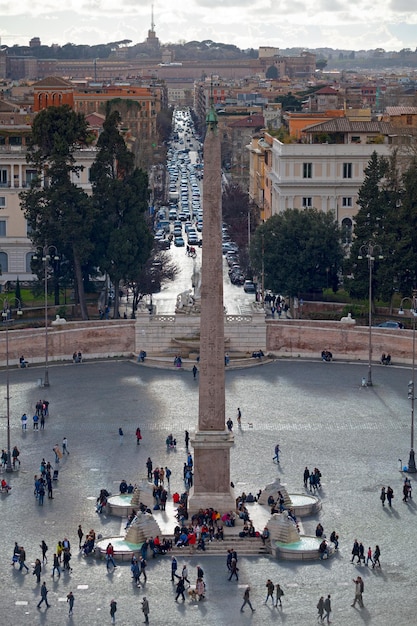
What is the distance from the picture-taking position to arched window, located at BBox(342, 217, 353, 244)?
248 feet

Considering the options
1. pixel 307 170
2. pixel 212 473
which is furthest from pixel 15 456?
pixel 307 170

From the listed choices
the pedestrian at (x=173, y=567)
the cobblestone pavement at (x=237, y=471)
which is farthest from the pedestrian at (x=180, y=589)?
the pedestrian at (x=173, y=567)

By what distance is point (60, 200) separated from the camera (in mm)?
69250

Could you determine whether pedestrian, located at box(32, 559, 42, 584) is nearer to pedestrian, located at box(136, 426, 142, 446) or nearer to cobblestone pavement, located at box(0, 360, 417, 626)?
cobblestone pavement, located at box(0, 360, 417, 626)

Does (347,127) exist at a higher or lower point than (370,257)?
higher

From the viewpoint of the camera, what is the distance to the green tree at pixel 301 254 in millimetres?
72938

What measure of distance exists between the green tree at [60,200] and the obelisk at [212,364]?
90.5ft

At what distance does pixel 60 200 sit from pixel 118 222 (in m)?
2.98

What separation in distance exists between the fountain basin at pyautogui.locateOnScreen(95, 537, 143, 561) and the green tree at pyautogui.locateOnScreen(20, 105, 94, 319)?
2875cm

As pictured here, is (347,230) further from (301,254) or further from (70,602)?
(70,602)

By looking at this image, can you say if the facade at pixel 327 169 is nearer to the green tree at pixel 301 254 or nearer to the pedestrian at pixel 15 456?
the green tree at pixel 301 254

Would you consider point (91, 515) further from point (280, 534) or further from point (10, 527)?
point (280, 534)

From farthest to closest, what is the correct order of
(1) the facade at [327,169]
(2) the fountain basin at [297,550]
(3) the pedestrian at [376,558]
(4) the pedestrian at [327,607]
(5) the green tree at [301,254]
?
1. (1) the facade at [327,169]
2. (5) the green tree at [301,254]
3. (2) the fountain basin at [297,550]
4. (3) the pedestrian at [376,558]
5. (4) the pedestrian at [327,607]

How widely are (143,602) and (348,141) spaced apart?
51.4 metres
